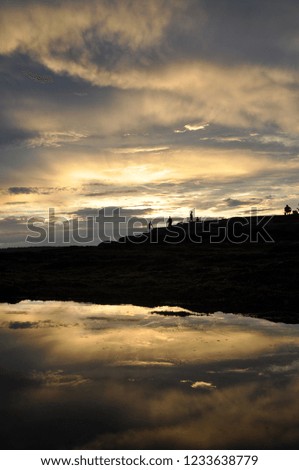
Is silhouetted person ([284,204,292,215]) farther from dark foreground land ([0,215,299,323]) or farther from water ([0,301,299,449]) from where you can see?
water ([0,301,299,449])

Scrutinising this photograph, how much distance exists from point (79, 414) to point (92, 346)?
8.20 metres

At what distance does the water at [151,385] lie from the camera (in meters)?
11.2

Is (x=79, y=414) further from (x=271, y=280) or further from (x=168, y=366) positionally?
(x=271, y=280)

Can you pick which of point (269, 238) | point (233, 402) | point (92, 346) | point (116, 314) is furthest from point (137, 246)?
point (233, 402)

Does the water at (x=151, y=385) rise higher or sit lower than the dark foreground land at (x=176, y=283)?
lower

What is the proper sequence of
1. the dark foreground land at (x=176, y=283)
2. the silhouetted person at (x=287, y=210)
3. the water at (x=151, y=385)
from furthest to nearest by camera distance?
the silhouetted person at (x=287, y=210) < the dark foreground land at (x=176, y=283) < the water at (x=151, y=385)

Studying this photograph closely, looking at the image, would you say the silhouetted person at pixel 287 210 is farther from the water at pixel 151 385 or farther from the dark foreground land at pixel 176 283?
the water at pixel 151 385

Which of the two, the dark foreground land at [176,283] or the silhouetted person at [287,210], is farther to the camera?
the silhouetted person at [287,210]

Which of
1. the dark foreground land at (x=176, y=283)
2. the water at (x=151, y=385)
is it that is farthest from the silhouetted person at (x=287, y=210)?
the water at (x=151, y=385)

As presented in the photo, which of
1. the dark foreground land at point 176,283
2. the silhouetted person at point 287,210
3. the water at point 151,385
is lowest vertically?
the water at point 151,385

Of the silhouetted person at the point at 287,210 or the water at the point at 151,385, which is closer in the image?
the water at the point at 151,385

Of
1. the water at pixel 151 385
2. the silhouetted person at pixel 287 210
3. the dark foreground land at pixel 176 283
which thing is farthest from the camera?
the silhouetted person at pixel 287 210

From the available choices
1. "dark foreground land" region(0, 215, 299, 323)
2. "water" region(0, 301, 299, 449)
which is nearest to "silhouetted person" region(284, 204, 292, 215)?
"dark foreground land" region(0, 215, 299, 323)
